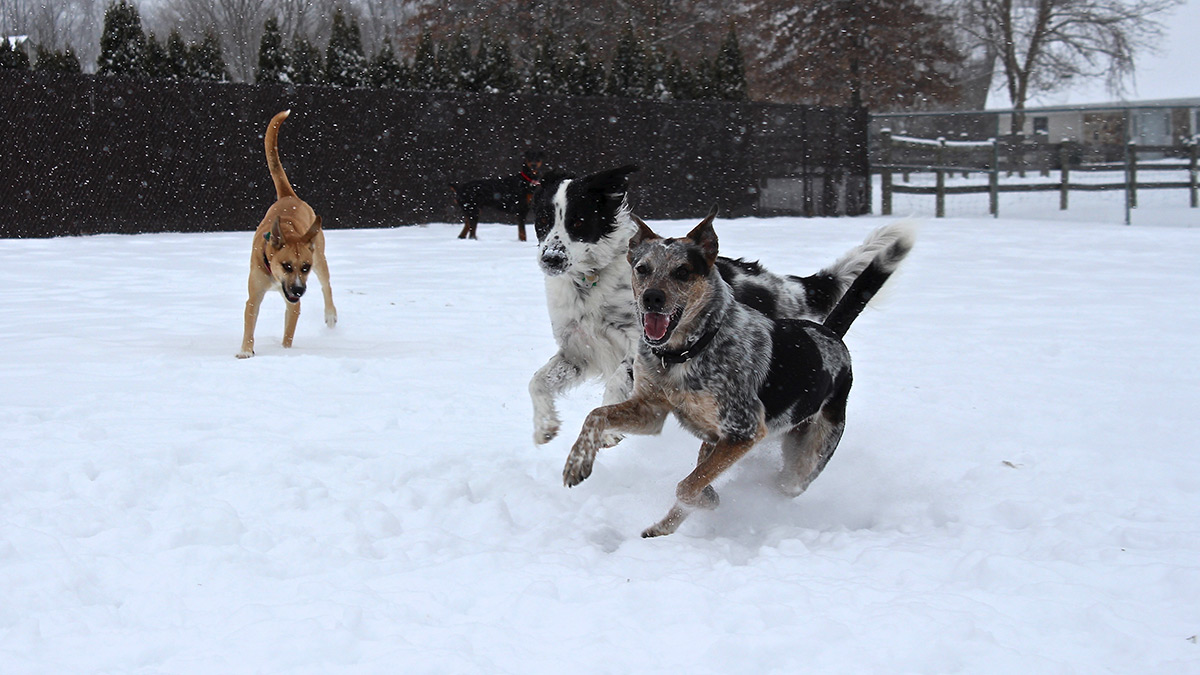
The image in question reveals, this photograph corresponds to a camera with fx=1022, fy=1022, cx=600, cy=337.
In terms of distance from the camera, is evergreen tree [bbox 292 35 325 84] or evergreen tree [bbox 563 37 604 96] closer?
evergreen tree [bbox 292 35 325 84]

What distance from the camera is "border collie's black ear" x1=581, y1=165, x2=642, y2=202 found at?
495 centimetres

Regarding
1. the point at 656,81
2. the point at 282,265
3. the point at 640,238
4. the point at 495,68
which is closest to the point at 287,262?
the point at 282,265

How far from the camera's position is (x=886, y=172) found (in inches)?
896

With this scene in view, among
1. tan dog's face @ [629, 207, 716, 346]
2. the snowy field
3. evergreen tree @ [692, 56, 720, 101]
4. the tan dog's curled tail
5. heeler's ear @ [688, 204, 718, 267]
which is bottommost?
the snowy field

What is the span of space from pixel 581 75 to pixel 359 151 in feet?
19.4

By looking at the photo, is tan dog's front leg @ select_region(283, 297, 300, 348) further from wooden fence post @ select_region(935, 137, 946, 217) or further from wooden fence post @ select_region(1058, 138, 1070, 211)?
wooden fence post @ select_region(1058, 138, 1070, 211)

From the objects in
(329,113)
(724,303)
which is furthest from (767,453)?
(329,113)

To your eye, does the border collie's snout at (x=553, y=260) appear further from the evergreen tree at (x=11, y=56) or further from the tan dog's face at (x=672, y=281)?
the evergreen tree at (x=11, y=56)

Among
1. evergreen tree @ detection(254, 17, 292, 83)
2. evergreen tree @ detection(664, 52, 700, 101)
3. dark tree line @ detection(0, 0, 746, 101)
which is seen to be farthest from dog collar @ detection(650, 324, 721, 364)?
evergreen tree @ detection(664, 52, 700, 101)

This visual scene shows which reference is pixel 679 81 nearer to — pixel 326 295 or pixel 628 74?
pixel 628 74

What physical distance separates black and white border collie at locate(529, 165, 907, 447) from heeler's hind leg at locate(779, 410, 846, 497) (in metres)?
0.83

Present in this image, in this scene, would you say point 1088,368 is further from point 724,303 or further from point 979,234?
point 979,234

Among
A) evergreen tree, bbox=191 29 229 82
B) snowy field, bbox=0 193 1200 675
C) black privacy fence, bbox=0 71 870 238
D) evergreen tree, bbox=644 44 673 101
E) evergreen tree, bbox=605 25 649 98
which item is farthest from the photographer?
evergreen tree, bbox=644 44 673 101

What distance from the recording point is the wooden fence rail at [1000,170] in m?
19.7
